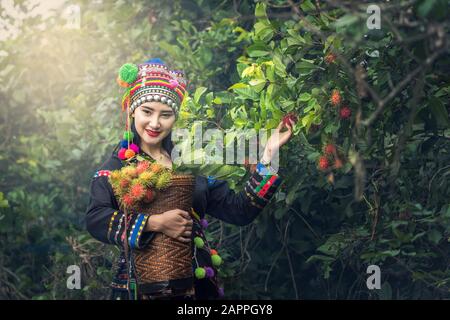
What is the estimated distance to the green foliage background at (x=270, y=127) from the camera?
4.51m

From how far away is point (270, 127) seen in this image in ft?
14.8

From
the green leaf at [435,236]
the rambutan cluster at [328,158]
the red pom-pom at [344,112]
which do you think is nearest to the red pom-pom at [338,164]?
the rambutan cluster at [328,158]

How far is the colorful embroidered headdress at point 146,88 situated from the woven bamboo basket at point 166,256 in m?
0.34

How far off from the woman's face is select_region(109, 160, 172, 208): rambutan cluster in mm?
247

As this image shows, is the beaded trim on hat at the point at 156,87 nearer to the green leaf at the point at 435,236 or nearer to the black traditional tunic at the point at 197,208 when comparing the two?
the black traditional tunic at the point at 197,208

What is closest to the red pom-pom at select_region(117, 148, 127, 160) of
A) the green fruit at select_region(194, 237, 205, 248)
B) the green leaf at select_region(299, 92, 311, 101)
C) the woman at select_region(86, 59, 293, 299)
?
the woman at select_region(86, 59, 293, 299)

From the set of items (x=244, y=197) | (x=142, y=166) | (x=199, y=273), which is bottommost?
(x=199, y=273)

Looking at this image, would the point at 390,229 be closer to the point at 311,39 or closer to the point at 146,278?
the point at 311,39

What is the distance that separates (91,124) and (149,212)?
3382 mm

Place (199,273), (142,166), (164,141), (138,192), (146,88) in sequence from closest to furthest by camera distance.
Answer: (138,192) < (142,166) < (199,273) < (146,88) < (164,141)

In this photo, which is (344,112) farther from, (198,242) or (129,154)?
(129,154)

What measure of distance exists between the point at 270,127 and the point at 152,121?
0.61 meters

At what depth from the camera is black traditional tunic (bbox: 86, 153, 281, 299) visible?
4.22m

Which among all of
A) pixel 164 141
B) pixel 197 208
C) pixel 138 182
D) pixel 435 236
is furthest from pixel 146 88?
pixel 435 236
